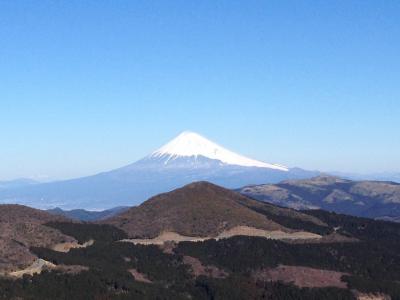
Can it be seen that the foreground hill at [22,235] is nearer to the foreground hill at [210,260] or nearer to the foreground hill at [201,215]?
the foreground hill at [210,260]

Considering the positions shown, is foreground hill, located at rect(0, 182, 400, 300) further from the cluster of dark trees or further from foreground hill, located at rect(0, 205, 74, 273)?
foreground hill, located at rect(0, 205, 74, 273)

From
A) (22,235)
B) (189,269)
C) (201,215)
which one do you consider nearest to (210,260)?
(189,269)

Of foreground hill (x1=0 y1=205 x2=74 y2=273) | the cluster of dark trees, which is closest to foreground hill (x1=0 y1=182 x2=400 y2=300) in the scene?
the cluster of dark trees

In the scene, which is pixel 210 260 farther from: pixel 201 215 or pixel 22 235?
pixel 22 235

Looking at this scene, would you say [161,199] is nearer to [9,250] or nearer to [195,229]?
[195,229]

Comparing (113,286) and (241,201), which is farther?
(241,201)

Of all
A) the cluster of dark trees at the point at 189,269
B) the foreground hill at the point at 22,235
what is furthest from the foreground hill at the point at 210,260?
the foreground hill at the point at 22,235

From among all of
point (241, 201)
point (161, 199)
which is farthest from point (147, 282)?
point (241, 201)
